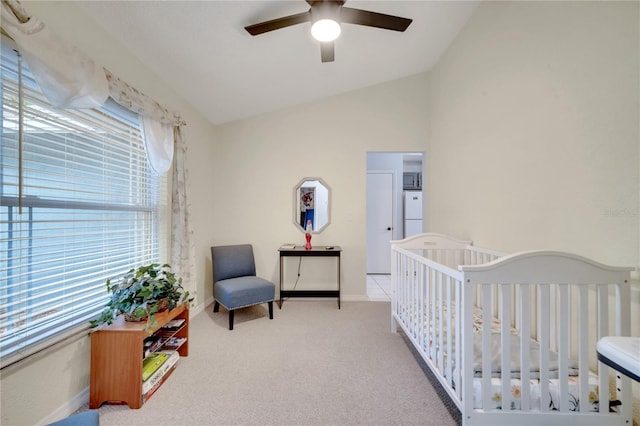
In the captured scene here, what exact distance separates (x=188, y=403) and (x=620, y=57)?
111 inches

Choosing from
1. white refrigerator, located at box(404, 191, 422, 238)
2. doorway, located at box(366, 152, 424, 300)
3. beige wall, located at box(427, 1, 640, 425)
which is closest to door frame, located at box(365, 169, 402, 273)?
doorway, located at box(366, 152, 424, 300)

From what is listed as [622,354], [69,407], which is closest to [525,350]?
[622,354]

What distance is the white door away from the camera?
15.4 feet

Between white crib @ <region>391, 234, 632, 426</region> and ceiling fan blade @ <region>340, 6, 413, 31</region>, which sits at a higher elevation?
ceiling fan blade @ <region>340, 6, 413, 31</region>

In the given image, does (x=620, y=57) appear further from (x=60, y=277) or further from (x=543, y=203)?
(x=60, y=277)

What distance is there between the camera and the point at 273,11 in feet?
5.80

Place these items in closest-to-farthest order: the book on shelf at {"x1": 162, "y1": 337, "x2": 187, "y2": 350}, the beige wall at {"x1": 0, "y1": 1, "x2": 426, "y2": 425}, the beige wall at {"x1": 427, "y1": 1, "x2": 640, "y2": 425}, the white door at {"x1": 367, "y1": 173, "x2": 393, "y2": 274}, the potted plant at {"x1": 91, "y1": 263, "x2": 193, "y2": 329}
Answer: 1. the beige wall at {"x1": 427, "y1": 1, "x2": 640, "y2": 425}
2. the potted plant at {"x1": 91, "y1": 263, "x2": 193, "y2": 329}
3. the book on shelf at {"x1": 162, "y1": 337, "x2": 187, "y2": 350}
4. the beige wall at {"x1": 0, "y1": 1, "x2": 426, "y2": 425}
5. the white door at {"x1": 367, "y1": 173, "x2": 393, "y2": 274}

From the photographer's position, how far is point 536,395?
1.14 metres

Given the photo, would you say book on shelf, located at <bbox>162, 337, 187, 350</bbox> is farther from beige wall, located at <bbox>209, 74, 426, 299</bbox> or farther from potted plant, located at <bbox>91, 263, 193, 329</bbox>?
beige wall, located at <bbox>209, 74, 426, 299</bbox>

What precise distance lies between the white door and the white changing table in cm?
404

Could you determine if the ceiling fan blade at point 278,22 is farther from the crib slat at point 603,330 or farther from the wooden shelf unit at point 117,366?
the crib slat at point 603,330

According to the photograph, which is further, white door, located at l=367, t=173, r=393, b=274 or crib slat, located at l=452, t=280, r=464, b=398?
white door, located at l=367, t=173, r=393, b=274

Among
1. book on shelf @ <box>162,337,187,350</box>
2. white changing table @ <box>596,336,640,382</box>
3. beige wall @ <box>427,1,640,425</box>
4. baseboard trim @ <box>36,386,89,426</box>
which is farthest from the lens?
book on shelf @ <box>162,337,187,350</box>

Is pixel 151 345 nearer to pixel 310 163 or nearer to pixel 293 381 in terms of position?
pixel 293 381
